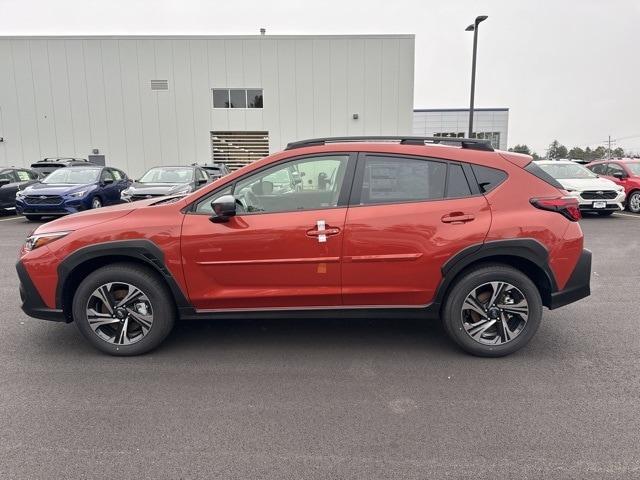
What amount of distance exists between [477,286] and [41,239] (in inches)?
141

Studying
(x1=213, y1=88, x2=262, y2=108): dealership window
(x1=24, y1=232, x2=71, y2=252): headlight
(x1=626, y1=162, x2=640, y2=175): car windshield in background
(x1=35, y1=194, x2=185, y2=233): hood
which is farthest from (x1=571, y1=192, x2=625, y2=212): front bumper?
(x1=213, y1=88, x2=262, y2=108): dealership window

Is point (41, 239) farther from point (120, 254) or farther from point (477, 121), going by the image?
point (477, 121)

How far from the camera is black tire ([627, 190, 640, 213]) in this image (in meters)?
13.7

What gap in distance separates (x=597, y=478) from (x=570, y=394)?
0.92 metres

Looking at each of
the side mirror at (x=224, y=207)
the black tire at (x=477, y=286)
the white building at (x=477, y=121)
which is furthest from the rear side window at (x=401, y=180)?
the white building at (x=477, y=121)

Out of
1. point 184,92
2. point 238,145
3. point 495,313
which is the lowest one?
point 495,313

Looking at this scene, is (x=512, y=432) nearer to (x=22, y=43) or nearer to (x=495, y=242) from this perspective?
(x=495, y=242)

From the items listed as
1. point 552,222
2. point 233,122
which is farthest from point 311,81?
point 552,222

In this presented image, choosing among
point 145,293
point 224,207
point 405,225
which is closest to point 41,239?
point 145,293

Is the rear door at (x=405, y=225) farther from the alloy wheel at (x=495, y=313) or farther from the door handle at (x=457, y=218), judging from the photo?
the alloy wheel at (x=495, y=313)

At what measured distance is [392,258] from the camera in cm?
363

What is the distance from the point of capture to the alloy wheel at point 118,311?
12.2 ft

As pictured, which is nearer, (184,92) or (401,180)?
(401,180)

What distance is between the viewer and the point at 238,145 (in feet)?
84.9
